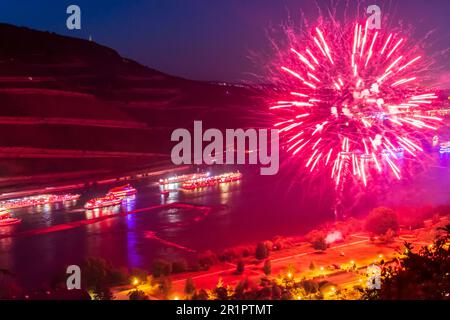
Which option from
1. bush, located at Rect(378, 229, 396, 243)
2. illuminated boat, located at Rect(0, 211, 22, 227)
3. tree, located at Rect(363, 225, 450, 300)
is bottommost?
illuminated boat, located at Rect(0, 211, 22, 227)

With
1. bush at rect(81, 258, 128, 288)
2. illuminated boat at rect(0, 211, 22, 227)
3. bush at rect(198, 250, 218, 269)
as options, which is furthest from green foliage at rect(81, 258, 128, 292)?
illuminated boat at rect(0, 211, 22, 227)

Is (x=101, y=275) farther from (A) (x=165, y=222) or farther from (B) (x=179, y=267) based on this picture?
(A) (x=165, y=222)

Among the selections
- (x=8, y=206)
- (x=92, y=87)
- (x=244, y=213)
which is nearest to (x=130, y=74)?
(x=92, y=87)

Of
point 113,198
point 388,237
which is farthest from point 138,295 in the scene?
point 113,198

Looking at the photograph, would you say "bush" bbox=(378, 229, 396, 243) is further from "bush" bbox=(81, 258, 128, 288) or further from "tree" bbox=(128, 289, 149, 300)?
"tree" bbox=(128, 289, 149, 300)

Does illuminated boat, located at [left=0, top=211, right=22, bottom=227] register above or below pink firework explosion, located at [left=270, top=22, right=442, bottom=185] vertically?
below

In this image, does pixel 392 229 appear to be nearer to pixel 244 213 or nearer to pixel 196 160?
pixel 244 213
